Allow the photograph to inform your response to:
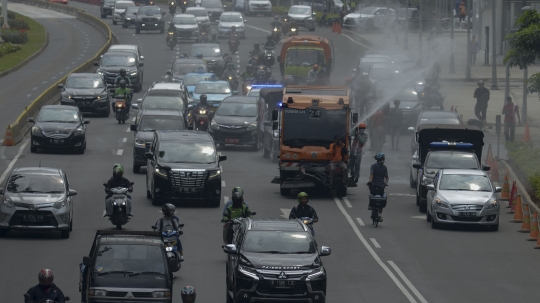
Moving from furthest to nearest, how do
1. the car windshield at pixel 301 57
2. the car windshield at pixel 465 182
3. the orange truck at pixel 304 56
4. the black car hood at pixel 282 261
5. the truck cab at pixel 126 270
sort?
the car windshield at pixel 301 57
the orange truck at pixel 304 56
the car windshield at pixel 465 182
the black car hood at pixel 282 261
the truck cab at pixel 126 270

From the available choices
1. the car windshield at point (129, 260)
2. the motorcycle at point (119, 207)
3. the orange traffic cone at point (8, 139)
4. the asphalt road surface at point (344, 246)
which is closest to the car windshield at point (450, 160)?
the asphalt road surface at point (344, 246)

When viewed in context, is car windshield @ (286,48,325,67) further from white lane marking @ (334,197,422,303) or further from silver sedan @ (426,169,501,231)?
silver sedan @ (426,169,501,231)

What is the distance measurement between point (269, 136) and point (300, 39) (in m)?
17.8

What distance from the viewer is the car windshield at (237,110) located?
1623 inches

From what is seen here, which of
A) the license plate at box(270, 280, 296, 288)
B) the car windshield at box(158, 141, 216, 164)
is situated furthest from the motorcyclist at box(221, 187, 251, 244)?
the car windshield at box(158, 141, 216, 164)

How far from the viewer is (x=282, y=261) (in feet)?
58.6

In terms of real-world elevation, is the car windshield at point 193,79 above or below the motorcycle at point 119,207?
above

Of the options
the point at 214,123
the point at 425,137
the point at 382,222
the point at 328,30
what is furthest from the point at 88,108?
the point at 328,30

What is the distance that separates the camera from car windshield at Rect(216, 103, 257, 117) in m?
41.2

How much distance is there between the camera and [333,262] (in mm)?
23234

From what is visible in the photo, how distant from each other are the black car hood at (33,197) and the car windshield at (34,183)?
0.45 ft

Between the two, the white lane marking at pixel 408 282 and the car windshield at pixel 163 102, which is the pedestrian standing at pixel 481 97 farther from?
the white lane marking at pixel 408 282

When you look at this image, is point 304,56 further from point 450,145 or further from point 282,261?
point 282,261

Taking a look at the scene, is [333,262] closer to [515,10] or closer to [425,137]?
A: [425,137]
